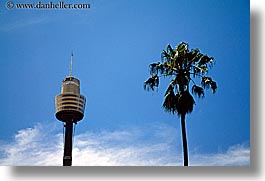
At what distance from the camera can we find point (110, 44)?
7.64 m

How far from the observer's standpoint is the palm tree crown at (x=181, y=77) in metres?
7.53

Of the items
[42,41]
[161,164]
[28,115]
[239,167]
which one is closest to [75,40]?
[42,41]

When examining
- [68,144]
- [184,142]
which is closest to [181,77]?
[184,142]

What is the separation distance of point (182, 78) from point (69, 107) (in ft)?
4.01

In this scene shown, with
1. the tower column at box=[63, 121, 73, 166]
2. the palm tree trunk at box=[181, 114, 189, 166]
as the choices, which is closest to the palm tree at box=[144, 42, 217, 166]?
the palm tree trunk at box=[181, 114, 189, 166]

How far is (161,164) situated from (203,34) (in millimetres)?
1392

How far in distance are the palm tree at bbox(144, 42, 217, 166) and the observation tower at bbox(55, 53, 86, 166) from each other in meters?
0.73

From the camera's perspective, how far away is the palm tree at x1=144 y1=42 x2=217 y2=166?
752 cm

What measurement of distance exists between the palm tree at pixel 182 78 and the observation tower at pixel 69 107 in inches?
28.6

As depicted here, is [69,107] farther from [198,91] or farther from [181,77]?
Result: [198,91]

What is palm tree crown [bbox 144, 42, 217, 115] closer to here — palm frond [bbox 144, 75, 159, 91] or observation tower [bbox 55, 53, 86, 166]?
palm frond [bbox 144, 75, 159, 91]

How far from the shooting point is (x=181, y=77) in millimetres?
7613

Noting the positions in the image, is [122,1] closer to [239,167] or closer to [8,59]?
[8,59]

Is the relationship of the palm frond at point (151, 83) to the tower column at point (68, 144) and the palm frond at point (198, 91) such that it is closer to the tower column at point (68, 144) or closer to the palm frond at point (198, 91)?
the palm frond at point (198, 91)
